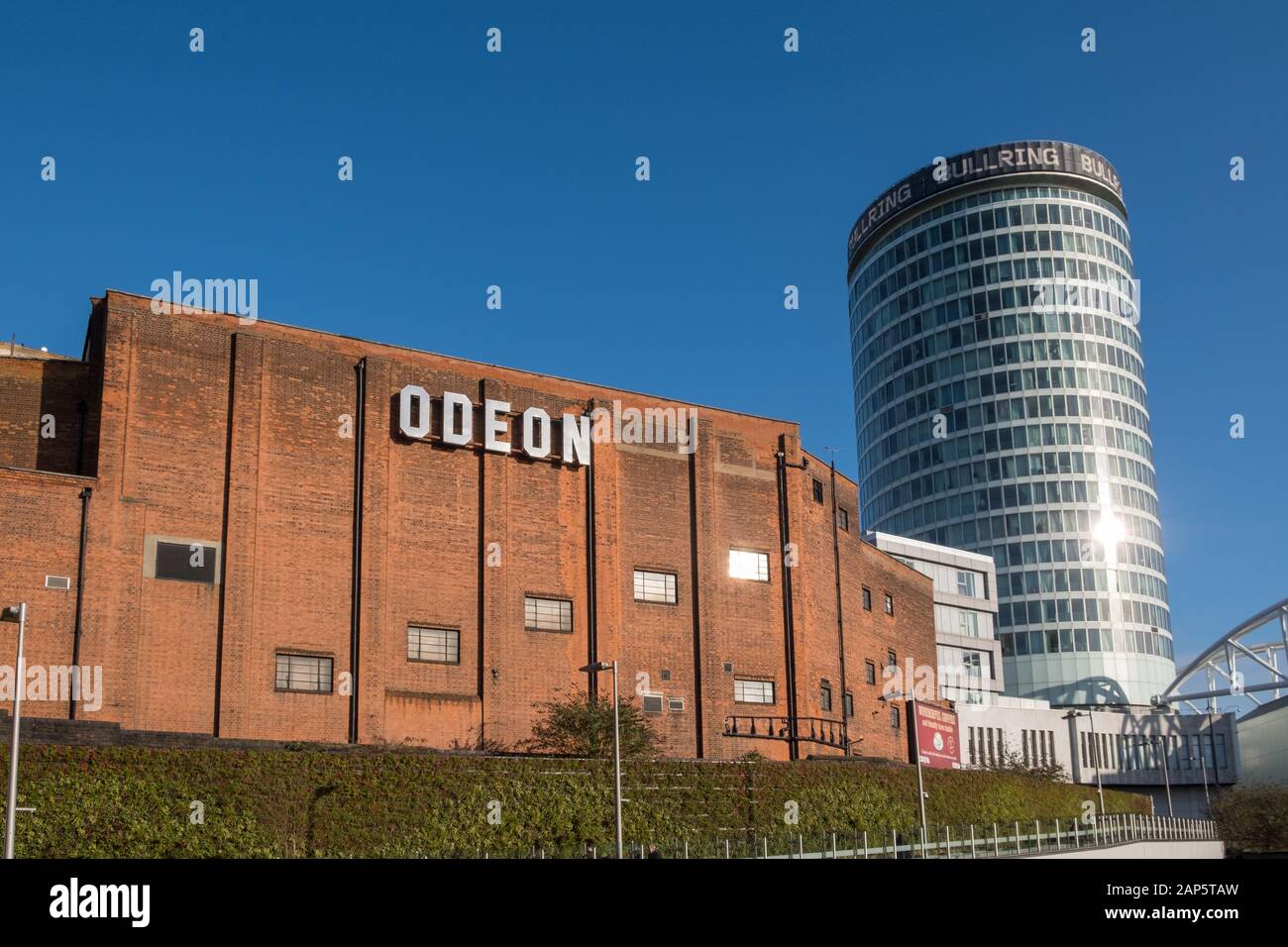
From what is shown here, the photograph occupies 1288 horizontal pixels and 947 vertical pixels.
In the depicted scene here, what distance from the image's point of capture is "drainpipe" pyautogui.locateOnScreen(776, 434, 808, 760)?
2153 inches

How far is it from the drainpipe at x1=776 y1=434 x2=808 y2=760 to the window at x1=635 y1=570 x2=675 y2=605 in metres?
5.54

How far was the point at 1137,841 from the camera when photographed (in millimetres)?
54562

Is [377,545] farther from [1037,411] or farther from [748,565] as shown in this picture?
[1037,411]

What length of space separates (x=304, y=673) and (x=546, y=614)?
9.67m

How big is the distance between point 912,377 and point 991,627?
148ft

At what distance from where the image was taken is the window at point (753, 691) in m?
54.2

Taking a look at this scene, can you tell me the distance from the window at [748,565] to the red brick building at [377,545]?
0.28 feet

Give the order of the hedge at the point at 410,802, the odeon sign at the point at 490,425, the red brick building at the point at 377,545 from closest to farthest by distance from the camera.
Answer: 1. the hedge at the point at 410,802
2. the red brick building at the point at 377,545
3. the odeon sign at the point at 490,425

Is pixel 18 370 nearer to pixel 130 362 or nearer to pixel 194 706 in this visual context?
pixel 130 362

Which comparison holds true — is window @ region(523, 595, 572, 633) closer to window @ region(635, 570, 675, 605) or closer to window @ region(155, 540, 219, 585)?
window @ region(635, 570, 675, 605)

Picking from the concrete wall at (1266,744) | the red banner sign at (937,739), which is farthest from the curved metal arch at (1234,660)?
the red banner sign at (937,739)

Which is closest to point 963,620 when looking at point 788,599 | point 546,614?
point 788,599

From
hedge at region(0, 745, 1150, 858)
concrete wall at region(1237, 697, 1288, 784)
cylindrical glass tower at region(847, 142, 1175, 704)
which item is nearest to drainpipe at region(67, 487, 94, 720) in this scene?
hedge at region(0, 745, 1150, 858)

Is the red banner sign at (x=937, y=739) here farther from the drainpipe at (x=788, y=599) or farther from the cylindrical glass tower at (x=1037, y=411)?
the cylindrical glass tower at (x=1037, y=411)
